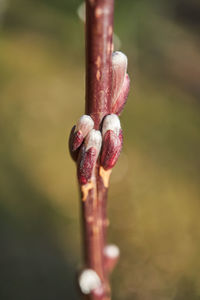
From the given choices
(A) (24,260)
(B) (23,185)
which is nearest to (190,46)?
(B) (23,185)

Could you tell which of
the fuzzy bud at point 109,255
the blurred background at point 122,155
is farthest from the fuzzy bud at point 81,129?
the blurred background at point 122,155

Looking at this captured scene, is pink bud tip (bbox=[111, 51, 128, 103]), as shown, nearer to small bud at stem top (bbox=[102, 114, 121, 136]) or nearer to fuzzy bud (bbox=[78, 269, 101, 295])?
small bud at stem top (bbox=[102, 114, 121, 136])

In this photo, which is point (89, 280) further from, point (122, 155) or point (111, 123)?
point (122, 155)

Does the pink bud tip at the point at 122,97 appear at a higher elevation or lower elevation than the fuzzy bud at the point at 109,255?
higher

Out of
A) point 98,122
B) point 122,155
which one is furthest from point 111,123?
point 122,155

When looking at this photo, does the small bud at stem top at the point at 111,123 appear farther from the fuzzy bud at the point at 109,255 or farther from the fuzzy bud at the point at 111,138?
the fuzzy bud at the point at 109,255
